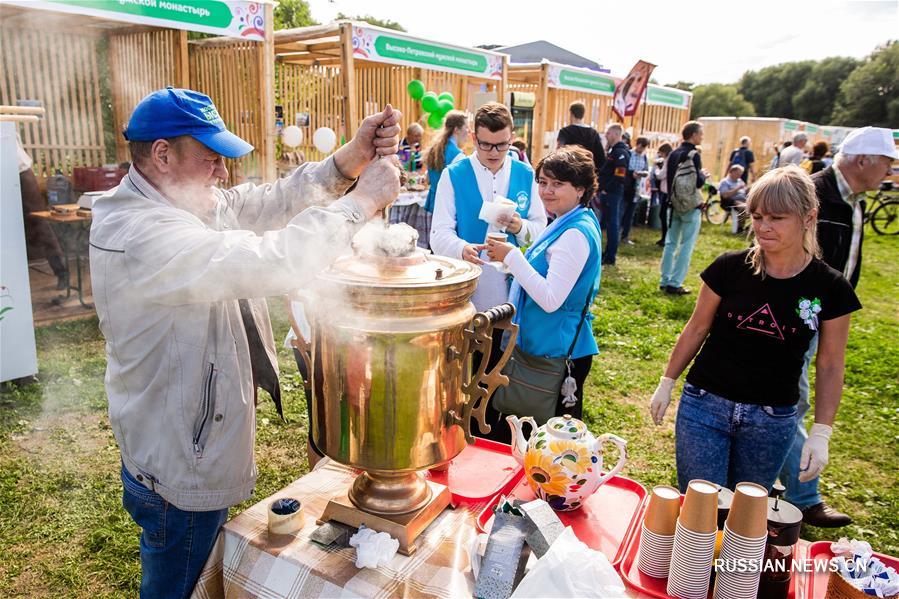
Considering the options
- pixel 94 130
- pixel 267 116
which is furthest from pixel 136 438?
pixel 94 130

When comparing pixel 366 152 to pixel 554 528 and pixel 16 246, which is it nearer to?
pixel 554 528

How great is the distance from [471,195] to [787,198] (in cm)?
174

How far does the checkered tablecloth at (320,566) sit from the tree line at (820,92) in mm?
49168

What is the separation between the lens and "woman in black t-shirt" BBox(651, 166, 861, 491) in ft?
7.17

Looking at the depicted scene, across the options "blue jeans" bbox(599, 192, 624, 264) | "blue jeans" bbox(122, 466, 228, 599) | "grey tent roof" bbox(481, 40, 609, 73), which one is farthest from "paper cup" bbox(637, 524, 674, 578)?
"grey tent roof" bbox(481, 40, 609, 73)

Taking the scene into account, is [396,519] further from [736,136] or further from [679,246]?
[736,136]

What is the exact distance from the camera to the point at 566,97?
13586mm

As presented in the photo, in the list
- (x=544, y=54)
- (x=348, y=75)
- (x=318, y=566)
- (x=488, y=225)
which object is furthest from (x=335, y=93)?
(x=544, y=54)

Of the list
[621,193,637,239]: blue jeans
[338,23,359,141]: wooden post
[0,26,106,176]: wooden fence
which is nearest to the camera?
[338,23,359,141]: wooden post

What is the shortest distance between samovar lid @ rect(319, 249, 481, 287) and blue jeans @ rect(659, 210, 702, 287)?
6770mm

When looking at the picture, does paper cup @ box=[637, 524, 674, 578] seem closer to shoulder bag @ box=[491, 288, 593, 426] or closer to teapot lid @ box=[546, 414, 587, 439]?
teapot lid @ box=[546, 414, 587, 439]

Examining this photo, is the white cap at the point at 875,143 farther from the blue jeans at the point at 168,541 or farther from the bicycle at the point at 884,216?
the bicycle at the point at 884,216

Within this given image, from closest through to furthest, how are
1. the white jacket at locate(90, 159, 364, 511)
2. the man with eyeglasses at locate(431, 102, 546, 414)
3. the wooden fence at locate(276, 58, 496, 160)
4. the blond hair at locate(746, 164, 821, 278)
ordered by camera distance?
the white jacket at locate(90, 159, 364, 511)
the blond hair at locate(746, 164, 821, 278)
the man with eyeglasses at locate(431, 102, 546, 414)
the wooden fence at locate(276, 58, 496, 160)

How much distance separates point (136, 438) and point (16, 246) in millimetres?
3822
